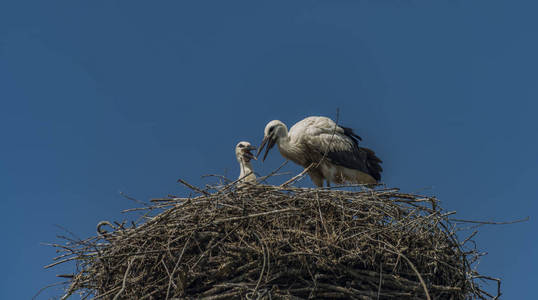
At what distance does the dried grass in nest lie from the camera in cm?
405

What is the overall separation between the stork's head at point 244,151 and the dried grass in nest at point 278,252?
2.30 m

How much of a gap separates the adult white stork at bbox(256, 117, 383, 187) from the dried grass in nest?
2.65m

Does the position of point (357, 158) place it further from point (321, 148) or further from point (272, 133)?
point (272, 133)

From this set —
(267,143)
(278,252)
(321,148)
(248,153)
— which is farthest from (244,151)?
(278,252)

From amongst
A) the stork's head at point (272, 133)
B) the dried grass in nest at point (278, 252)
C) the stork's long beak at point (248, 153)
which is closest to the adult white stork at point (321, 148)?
the stork's head at point (272, 133)

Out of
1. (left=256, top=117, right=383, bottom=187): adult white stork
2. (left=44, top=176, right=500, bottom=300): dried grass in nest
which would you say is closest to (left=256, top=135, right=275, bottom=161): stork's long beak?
(left=256, top=117, right=383, bottom=187): adult white stork

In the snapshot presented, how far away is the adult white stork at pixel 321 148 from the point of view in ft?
24.4

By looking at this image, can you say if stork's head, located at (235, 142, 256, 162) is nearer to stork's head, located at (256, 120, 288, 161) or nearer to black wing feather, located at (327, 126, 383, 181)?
stork's head, located at (256, 120, 288, 161)

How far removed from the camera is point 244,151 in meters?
7.06

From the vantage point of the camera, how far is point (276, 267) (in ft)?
13.3

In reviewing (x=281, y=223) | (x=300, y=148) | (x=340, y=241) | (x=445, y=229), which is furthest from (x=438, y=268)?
(x=300, y=148)

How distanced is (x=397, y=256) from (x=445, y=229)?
57cm

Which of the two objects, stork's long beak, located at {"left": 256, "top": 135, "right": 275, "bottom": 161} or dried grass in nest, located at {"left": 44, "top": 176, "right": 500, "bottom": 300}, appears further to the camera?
stork's long beak, located at {"left": 256, "top": 135, "right": 275, "bottom": 161}

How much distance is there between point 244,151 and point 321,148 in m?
0.97
